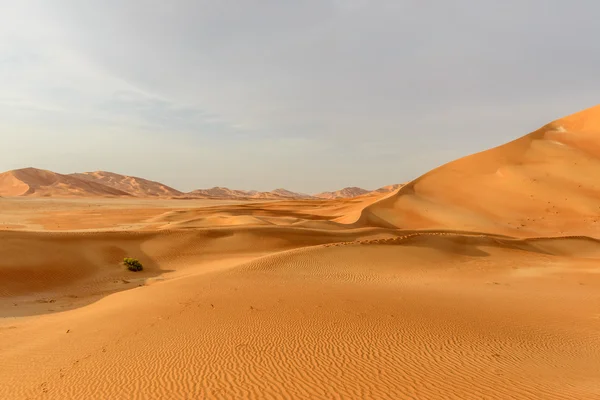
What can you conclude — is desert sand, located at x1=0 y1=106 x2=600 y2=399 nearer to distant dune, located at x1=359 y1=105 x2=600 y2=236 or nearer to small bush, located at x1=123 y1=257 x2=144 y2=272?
small bush, located at x1=123 y1=257 x2=144 y2=272

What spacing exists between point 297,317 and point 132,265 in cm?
1148

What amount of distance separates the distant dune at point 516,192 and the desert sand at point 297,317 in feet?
28.6

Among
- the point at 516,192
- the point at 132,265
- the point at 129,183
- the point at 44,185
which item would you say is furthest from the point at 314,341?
the point at 129,183

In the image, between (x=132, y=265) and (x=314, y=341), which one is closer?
(x=314, y=341)

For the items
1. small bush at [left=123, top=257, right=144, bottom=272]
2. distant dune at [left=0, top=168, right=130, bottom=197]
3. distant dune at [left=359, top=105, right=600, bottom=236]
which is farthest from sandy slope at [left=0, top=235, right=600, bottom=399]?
distant dune at [left=0, top=168, right=130, bottom=197]

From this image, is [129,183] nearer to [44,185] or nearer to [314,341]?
[44,185]

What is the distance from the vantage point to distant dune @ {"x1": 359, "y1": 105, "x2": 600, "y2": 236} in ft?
104

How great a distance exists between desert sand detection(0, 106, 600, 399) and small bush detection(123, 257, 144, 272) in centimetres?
39

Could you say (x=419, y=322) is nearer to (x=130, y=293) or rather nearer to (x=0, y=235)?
(x=130, y=293)

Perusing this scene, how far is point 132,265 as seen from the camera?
17.2m

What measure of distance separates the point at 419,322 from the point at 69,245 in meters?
16.7

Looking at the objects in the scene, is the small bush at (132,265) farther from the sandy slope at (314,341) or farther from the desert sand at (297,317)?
the sandy slope at (314,341)

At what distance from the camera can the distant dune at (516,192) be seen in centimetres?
3155

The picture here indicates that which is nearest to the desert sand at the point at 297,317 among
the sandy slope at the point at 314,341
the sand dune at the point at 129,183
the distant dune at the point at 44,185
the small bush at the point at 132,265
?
the sandy slope at the point at 314,341
